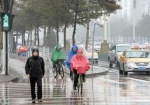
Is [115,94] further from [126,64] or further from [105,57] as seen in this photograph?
[105,57]

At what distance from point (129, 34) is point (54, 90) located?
112 m

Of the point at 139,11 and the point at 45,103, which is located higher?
the point at 139,11

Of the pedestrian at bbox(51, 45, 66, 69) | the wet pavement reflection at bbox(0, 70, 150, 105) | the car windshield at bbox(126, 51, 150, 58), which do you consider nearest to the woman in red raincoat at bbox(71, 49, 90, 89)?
the wet pavement reflection at bbox(0, 70, 150, 105)

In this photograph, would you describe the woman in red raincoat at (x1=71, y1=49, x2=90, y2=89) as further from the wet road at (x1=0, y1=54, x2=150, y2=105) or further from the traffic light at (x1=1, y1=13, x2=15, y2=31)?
the traffic light at (x1=1, y1=13, x2=15, y2=31)

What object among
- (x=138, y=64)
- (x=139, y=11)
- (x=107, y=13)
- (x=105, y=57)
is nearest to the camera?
(x=138, y=64)

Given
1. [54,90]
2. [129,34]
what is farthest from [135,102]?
[129,34]

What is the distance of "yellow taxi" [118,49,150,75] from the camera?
27438 millimetres

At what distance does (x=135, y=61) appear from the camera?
1086 inches

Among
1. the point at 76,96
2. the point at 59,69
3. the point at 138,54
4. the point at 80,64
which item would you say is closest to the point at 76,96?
the point at 76,96

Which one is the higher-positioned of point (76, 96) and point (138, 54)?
point (138, 54)

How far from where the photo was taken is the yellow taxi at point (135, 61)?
1080 inches

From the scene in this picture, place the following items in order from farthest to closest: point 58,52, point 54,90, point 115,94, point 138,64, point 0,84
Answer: point 138,64
point 58,52
point 0,84
point 54,90
point 115,94

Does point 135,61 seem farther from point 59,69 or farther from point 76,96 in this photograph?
point 76,96

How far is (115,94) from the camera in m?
15.8
